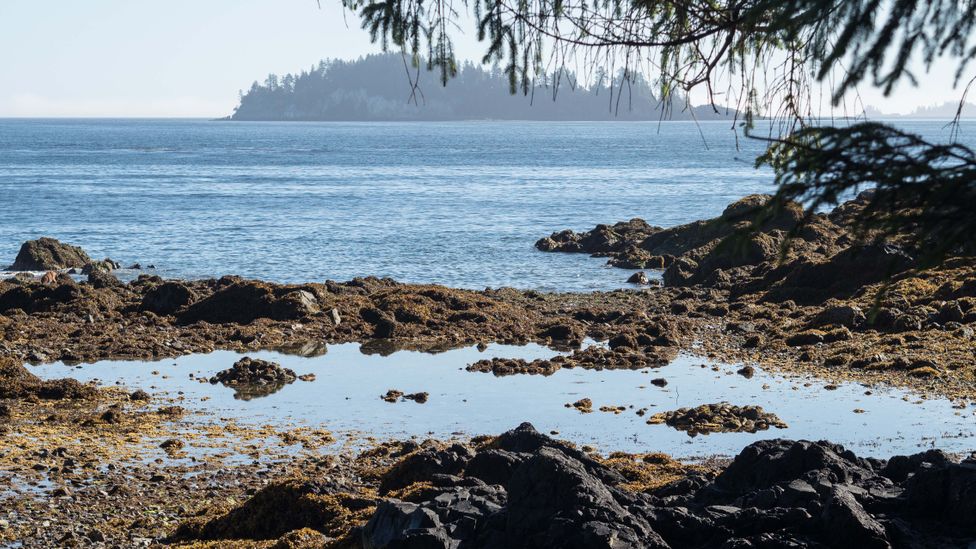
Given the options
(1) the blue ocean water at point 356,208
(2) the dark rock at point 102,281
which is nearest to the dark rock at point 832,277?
(1) the blue ocean water at point 356,208

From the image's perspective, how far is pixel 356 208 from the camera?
194 feet

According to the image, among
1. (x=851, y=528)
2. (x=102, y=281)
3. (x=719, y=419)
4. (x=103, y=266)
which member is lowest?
(x=103, y=266)

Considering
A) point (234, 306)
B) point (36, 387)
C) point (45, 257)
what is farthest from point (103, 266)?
point (36, 387)

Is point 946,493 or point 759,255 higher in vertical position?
point 946,493

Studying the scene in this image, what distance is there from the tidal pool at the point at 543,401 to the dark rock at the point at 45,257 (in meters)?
17.0

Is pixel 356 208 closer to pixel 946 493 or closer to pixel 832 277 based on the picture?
pixel 832 277

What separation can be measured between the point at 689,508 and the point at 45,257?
30.5 metres

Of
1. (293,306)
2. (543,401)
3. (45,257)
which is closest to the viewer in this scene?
(543,401)

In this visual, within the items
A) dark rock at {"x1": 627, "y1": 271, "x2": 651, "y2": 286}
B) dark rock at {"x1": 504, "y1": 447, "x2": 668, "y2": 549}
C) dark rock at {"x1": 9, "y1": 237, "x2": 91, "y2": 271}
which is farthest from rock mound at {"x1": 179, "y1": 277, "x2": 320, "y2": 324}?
dark rock at {"x1": 504, "y1": 447, "x2": 668, "y2": 549}

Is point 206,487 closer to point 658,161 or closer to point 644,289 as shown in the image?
point 644,289

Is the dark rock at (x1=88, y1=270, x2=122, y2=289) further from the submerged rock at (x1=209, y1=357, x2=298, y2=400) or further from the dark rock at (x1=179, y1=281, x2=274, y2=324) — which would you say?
the submerged rock at (x1=209, y1=357, x2=298, y2=400)

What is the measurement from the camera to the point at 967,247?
5.12 metres

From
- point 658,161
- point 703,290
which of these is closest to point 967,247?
point 703,290

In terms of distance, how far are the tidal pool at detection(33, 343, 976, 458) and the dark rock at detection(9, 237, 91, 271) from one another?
55.7ft
